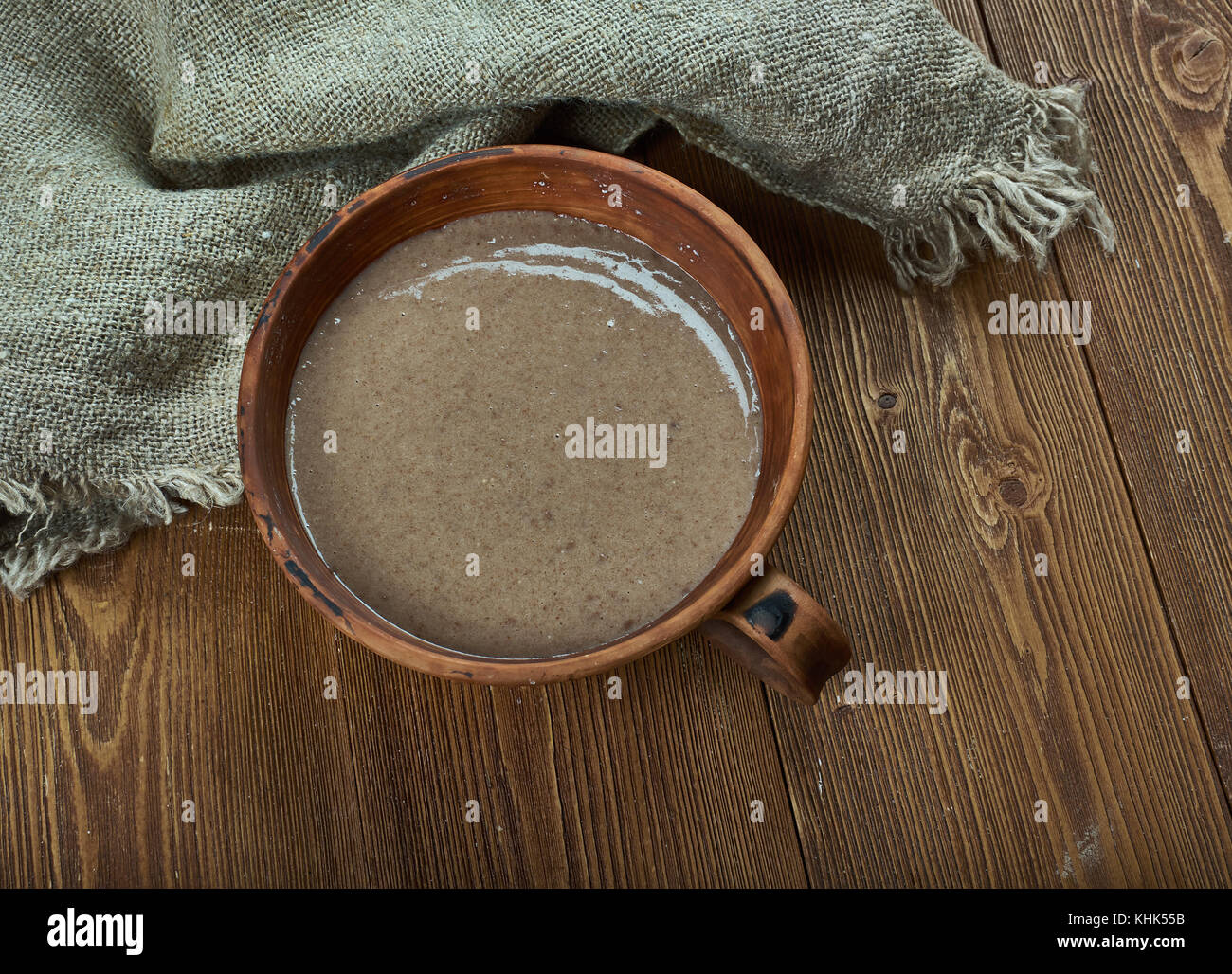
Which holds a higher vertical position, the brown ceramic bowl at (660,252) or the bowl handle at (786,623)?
the brown ceramic bowl at (660,252)

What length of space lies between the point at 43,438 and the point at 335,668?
0.95 feet

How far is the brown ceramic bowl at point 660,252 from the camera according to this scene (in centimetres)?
62

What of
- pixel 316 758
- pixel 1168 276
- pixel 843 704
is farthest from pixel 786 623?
pixel 1168 276

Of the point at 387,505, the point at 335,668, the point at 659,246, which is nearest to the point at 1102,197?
the point at 659,246

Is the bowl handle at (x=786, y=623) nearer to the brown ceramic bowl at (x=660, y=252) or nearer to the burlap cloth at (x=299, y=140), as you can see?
the brown ceramic bowl at (x=660, y=252)

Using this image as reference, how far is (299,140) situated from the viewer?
2.56 ft

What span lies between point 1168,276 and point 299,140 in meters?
0.75

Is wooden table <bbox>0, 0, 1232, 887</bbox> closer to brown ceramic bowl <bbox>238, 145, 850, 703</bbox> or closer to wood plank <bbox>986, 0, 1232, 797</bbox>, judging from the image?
wood plank <bbox>986, 0, 1232, 797</bbox>

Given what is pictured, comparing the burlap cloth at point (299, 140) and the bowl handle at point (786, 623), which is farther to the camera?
the burlap cloth at point (299, 140)

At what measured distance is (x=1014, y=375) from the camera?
2.78 feet

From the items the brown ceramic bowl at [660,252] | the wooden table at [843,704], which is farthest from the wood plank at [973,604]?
the brown ceramic bowl at [660,252]

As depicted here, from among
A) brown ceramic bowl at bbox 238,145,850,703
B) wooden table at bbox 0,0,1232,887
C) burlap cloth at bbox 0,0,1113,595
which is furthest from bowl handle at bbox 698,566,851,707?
burlap cloth at bbox 0,0,1113,595
